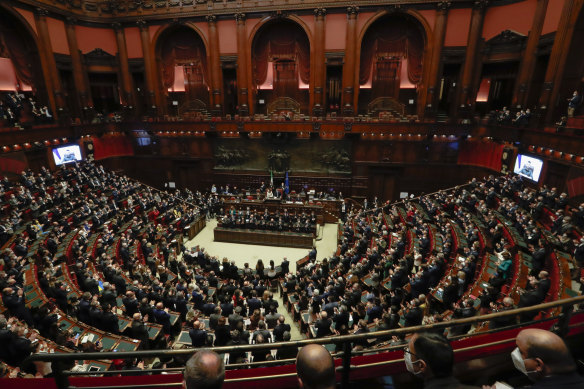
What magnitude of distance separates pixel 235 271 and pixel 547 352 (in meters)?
Result: 9.72

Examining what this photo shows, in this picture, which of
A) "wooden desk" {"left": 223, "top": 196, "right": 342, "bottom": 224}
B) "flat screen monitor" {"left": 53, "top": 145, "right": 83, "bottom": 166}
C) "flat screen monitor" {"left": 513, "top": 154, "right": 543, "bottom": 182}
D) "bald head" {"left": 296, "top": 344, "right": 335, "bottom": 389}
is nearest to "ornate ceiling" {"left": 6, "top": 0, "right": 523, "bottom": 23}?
"flat screen monitor" {"left": 53, "top": 145, "right": 83, "bottom": 166}

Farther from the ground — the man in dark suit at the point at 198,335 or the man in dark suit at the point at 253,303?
the man in dark suit at the point at 198,335

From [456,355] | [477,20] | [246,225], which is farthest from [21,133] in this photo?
[477,20]

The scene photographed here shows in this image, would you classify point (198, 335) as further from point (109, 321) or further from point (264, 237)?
point (264, 237)

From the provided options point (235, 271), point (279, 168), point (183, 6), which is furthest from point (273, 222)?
point (183, 6)

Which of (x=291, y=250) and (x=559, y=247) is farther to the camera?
(x=291, y=250)

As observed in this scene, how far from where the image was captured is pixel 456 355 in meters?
2.22

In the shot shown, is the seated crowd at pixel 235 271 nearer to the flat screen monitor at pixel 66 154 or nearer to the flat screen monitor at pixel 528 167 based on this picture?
the flat screen monitor at pixel 528 167

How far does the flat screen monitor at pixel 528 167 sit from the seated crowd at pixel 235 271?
683 mm

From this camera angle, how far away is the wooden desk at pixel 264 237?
1431 cm

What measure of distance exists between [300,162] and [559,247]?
13.2 m

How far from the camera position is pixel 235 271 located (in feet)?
34.8

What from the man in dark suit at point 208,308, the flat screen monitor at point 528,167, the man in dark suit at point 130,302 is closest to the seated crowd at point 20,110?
the man in dark suit at point 130,302

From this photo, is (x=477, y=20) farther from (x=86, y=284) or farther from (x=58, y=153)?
(x=58, y=153)
